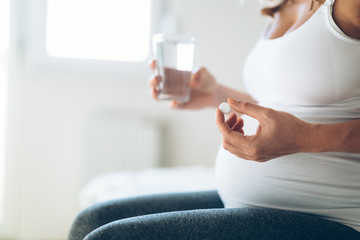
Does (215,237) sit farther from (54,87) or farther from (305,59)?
(54,87)

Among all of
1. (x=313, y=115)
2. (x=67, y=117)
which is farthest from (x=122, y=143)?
(x=313, y=115)

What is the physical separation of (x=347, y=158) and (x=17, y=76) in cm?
198

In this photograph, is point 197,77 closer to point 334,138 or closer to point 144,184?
point 334,138

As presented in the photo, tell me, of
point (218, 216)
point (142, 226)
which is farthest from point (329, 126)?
point (142, 226)

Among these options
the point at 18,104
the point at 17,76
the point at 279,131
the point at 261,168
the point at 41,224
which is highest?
the point at 279,131

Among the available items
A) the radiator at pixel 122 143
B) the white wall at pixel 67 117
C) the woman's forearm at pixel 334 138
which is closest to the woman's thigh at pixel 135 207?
the woman's forearm at pixel 334 138

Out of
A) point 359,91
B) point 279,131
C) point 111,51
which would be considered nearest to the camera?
point 279,131

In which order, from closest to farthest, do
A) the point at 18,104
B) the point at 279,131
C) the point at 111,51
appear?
1. the point at 279,131
2. the point at 18,104
3. the point at 111,51

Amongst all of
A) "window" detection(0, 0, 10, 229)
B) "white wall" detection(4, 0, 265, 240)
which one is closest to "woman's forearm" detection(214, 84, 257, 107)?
"white wall" detection(4, 0, 265, 240)

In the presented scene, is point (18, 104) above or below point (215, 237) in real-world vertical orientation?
below

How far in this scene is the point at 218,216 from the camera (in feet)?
2.04

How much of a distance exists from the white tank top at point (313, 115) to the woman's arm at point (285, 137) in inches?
3.3

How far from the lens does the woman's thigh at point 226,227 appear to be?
598 millimetres

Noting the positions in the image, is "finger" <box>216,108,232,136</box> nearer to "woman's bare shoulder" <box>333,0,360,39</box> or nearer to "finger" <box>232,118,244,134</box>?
"finger" <box>232,118,244,134</box>
